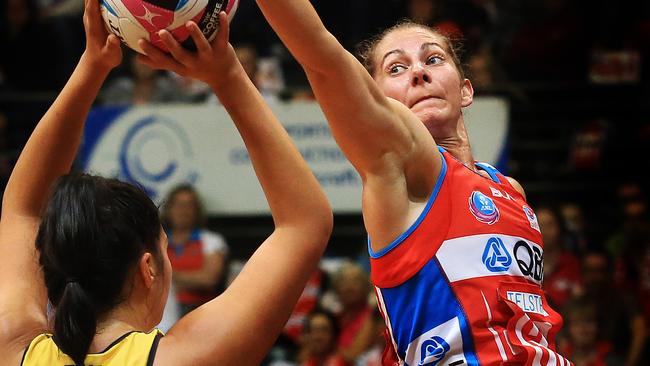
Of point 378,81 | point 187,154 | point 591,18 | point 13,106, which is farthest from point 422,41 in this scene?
point 591,18

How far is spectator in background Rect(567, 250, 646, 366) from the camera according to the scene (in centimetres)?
747

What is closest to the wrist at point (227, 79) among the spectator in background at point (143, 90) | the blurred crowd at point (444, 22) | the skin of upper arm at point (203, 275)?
the skin of upper arm at point (203, 275)

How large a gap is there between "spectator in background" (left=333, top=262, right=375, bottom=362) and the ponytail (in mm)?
5051

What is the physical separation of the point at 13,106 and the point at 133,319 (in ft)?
22.3

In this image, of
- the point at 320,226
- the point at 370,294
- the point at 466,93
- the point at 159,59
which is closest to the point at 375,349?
the point at 370,294

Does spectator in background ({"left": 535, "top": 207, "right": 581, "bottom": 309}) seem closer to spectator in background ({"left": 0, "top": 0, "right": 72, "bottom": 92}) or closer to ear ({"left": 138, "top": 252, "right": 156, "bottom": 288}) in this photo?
spectator in background ({"left": 0, "top": 0, "right": 72, "bottom": 92})

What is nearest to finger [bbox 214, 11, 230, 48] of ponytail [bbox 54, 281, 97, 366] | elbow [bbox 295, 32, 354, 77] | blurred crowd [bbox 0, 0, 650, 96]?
elbow [bbox 295, 32, 354, 77]

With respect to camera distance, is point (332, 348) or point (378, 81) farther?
point (332, 348)

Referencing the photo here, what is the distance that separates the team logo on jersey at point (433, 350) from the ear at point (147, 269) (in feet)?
2.90

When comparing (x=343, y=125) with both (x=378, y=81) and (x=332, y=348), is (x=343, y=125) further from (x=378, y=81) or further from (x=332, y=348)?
(x=332, y=348)

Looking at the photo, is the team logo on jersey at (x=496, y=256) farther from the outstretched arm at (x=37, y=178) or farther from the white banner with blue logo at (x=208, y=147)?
the white banner with blue logo at (x=208, y=147)

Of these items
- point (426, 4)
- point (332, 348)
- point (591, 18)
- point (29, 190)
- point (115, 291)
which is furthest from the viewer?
point (591, 18)

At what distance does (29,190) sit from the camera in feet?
8.61

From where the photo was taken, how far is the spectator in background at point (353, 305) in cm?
721
